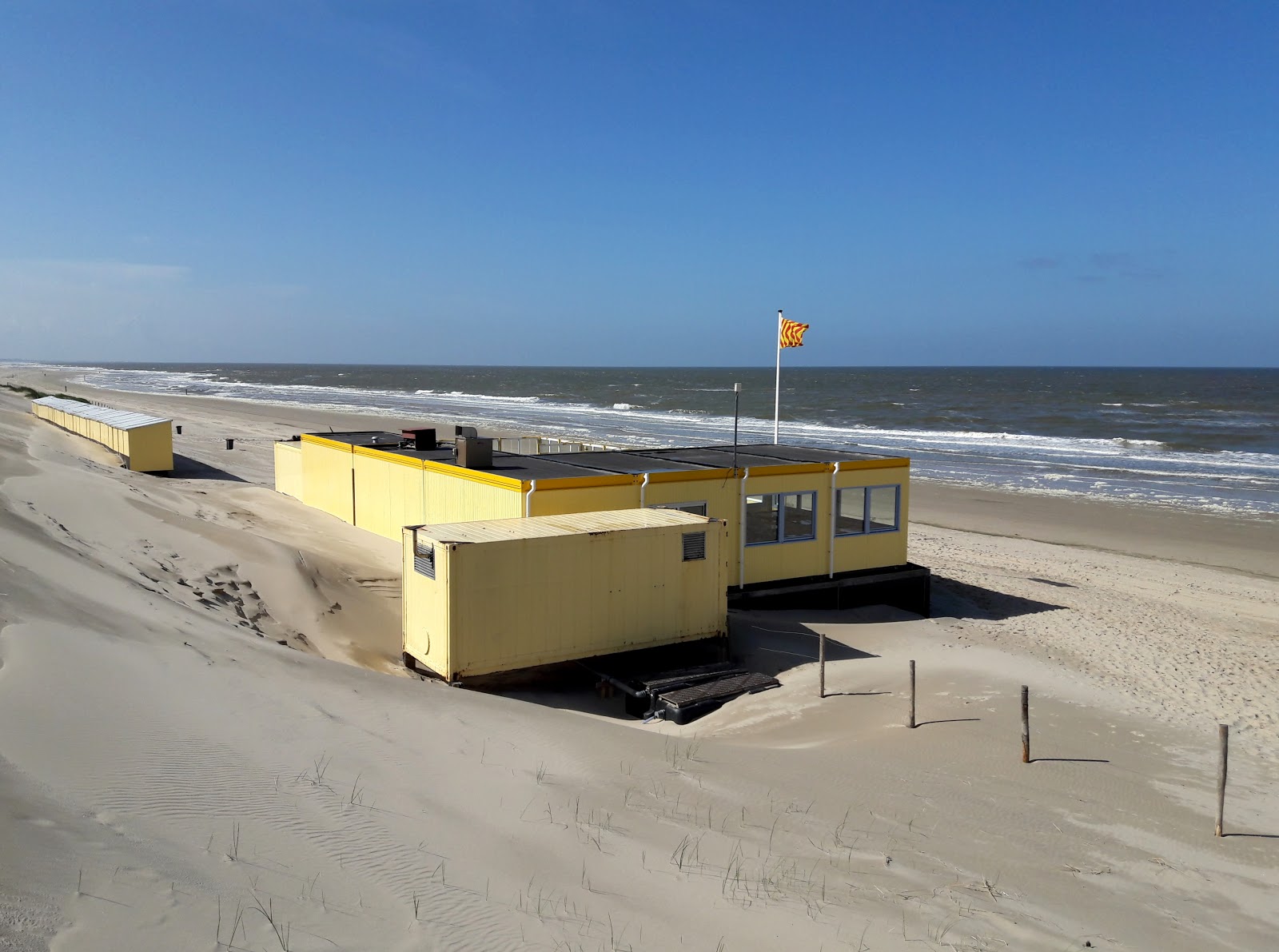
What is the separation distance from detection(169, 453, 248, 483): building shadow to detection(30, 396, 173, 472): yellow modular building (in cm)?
68

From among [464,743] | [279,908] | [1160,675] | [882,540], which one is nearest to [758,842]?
[464,743]

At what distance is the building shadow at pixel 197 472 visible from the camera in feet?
106

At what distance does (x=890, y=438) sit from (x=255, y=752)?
192 ft

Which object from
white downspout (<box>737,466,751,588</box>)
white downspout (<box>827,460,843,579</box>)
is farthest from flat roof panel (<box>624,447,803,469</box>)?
white downspout (<box>827,460,843,579</box>)

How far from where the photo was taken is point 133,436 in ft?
106

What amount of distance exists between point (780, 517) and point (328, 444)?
1138cm

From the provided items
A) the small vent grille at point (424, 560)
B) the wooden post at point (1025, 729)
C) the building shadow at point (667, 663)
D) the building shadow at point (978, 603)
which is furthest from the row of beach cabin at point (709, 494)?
the wooden post at point (1025, 729)

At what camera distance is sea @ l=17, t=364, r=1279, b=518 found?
43156 millimetres

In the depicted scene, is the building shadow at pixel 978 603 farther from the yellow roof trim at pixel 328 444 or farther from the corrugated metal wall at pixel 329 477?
the yellow roof trim at pixel 328 444

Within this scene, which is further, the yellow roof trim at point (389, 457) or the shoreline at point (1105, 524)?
the shoreline at point (1105, 524)

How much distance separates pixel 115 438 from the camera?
113ft

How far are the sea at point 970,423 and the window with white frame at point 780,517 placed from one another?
2138mm

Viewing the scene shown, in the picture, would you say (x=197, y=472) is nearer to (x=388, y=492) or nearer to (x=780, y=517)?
(x=388, y=492)

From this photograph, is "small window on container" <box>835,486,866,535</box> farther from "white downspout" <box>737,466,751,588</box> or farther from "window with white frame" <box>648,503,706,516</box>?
"window with white frame" <box>648,503,706,516</box>
